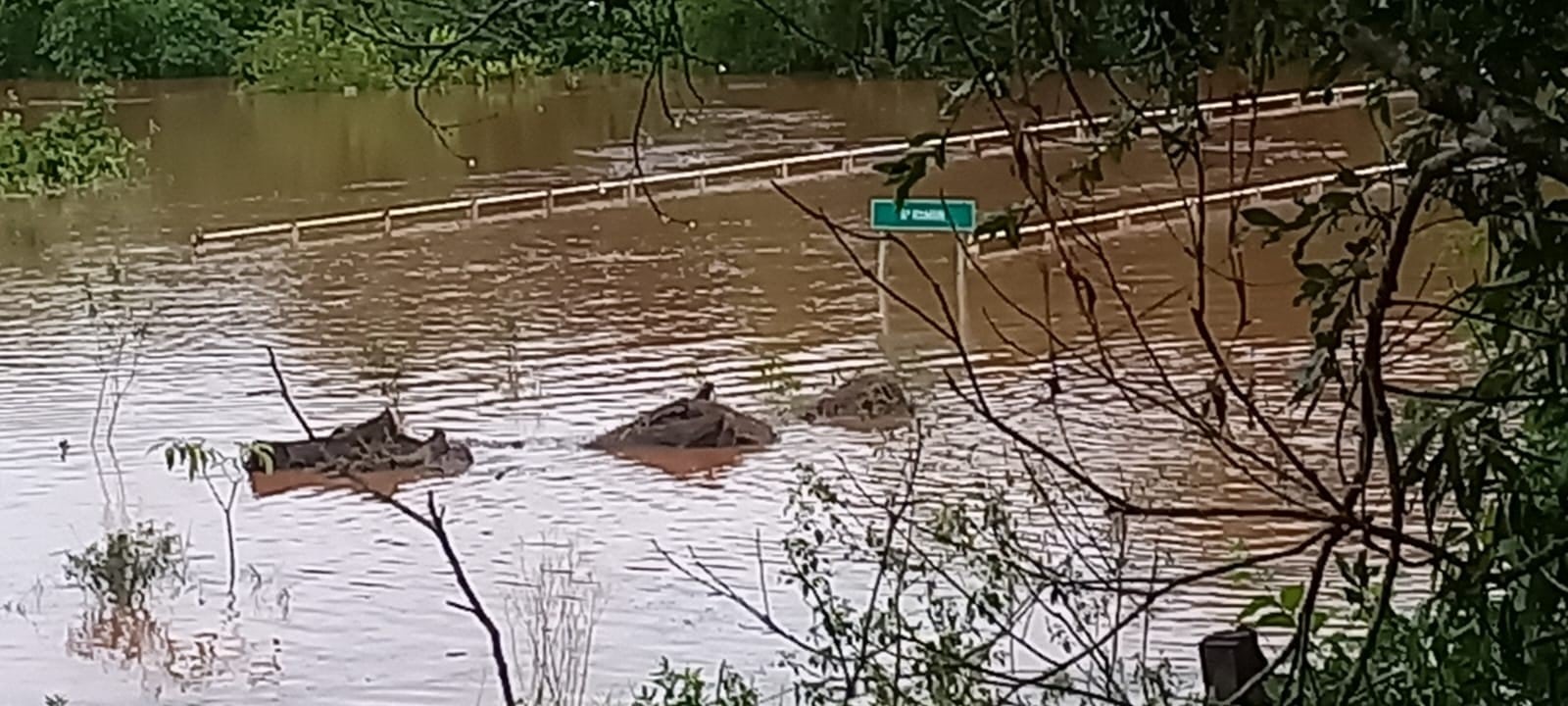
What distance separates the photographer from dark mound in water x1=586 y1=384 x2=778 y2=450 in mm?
6965

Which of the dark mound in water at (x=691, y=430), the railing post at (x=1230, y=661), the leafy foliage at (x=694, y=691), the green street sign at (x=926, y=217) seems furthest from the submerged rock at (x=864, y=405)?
the railing post at (x=1230, y=661)

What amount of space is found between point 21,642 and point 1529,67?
200 inches

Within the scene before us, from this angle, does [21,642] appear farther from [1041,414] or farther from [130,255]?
[130,255]

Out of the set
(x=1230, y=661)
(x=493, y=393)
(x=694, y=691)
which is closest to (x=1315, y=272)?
(x=1230, y=661)

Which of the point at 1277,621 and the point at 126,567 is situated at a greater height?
the point at 1277,621

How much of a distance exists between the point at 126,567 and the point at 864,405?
8.01 feet

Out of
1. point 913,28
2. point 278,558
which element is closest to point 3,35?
point 278,558

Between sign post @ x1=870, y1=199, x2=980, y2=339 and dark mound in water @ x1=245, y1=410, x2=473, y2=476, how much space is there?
5.63 ft

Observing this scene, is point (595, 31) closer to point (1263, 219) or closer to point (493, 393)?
point (1263, 219)

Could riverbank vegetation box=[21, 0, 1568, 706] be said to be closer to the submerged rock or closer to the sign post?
the sign post

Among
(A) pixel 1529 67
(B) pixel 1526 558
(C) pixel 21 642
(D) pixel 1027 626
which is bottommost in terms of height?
(C) pixel 21 642

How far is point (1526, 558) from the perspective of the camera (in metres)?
1.00

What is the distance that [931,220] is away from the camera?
288cm

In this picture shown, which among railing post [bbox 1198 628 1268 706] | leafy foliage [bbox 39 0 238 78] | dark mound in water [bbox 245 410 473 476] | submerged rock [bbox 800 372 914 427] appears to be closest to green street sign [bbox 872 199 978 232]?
railing post [bbox 1198 628 1268 706]
